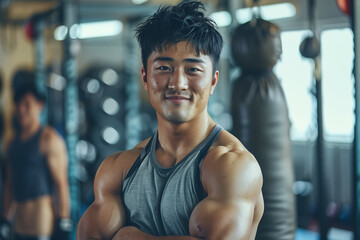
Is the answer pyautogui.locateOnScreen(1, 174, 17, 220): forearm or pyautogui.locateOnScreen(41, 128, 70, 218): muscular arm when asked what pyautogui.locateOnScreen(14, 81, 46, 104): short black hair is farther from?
pyautogui.locateOnScreen(1, 174, 17, 220): forearm

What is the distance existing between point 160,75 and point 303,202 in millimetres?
3248

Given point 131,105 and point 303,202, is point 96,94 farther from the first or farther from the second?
point 303,202

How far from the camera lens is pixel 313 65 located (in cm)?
164

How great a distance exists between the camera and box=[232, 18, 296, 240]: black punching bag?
1.27 metres

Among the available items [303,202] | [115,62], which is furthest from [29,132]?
[115,62]

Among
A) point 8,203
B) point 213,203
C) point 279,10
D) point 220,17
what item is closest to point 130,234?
point 213,203

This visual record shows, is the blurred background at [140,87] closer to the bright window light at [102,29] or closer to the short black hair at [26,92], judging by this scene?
the bright window light at [102,29]

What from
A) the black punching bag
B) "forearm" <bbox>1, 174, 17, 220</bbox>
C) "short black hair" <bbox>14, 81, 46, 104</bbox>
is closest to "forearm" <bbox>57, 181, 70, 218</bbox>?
"forearm" <bbox>1, 174, 17, 220</bbox>

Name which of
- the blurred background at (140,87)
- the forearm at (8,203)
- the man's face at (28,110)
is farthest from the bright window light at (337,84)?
the forearm at (8,203)

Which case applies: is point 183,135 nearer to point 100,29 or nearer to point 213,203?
point 213,203

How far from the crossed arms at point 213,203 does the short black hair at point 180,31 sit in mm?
237

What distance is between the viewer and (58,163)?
2.69 metres

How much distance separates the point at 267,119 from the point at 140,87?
464 cm

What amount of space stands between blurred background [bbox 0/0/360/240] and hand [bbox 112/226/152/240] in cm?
57
